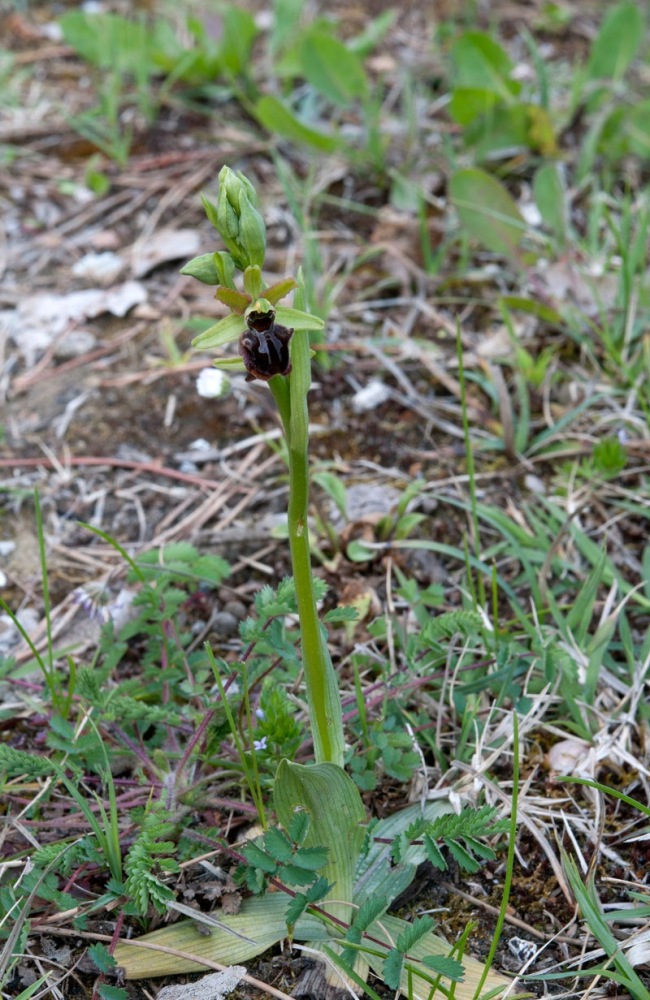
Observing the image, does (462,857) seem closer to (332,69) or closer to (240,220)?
(240,220)

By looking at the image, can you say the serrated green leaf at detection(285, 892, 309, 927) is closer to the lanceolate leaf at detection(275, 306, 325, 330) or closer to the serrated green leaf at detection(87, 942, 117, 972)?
the serrated green leaf at detection(87, 942, 117, 972)

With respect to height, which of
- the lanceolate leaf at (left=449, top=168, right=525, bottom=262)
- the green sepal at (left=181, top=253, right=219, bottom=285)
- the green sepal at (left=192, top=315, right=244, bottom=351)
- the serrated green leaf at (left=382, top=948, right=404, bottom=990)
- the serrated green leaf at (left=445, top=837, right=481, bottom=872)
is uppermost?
the green sepal at (left=181, top=253, right=219, bottom=285)

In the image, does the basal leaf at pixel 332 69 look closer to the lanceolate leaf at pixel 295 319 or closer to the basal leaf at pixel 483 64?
the basal leaf at pixel 483 64

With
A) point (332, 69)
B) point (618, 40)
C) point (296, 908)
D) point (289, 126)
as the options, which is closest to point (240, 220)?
point (296, 908)

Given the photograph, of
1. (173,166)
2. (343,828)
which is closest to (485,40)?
(173,166)

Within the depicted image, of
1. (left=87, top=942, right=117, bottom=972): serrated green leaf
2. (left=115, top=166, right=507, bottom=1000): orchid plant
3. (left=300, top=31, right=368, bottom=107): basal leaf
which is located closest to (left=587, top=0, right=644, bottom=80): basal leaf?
(left=300, top=31, right=368, bottom=107): basal leaf

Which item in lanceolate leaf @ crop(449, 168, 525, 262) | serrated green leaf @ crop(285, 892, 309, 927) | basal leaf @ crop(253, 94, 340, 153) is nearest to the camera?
serrated green leaf @ crop(285, 892, 309, 927)

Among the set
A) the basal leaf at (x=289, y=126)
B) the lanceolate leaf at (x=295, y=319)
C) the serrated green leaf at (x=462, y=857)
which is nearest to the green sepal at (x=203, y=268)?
the lanceolate leaf at (x=295, y=319)

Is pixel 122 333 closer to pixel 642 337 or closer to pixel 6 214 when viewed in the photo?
pixel 6 214
